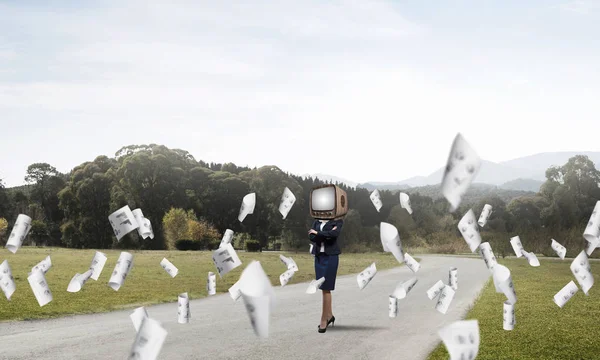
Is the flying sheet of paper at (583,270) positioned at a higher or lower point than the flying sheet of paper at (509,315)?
higher

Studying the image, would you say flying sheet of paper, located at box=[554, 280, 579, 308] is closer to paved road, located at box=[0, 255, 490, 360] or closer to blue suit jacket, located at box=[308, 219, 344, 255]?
paved road, located at box=[0, 255, 490, 360]

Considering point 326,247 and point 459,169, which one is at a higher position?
point 459,169

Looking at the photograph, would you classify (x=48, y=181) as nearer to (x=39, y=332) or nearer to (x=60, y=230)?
(x=60, y=230)

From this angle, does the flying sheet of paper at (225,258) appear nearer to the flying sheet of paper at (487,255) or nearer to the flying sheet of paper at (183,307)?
the flying sheet of paper at (183,307)

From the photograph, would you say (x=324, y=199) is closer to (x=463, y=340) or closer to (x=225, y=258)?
(x=225, y=258)

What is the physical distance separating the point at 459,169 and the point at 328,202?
202 cm

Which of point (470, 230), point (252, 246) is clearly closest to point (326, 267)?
point (470, 230)

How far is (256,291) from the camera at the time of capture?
7430mm

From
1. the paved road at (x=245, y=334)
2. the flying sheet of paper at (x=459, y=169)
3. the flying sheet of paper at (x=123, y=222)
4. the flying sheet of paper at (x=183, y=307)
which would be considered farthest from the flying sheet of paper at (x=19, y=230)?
the flying sheet of paper at (x=459, y=169)

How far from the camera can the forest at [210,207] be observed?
188ft

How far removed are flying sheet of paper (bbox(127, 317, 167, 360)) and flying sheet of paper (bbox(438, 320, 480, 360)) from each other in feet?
12.3

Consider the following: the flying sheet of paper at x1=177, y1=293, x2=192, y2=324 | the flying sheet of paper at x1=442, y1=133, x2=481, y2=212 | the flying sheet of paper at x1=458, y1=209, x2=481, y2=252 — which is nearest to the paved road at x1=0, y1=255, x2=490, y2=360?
the flying sheet of paper at x1=177, y1=293, x2=192, y2=324

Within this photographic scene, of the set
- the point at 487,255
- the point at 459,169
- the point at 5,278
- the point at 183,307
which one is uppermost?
the point at 459,169

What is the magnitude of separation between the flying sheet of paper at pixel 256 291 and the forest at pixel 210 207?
45.2m
